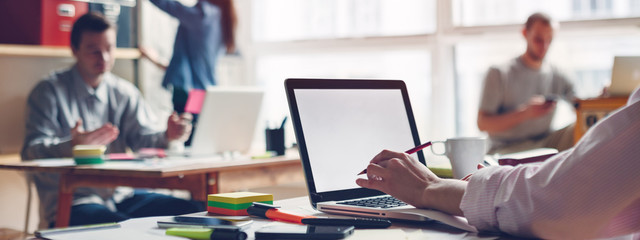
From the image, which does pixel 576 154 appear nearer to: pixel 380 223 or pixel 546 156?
pixel 380 223

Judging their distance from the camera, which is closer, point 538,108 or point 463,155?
point 463,155

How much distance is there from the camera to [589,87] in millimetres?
4051

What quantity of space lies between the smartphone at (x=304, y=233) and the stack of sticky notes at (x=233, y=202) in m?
0.22

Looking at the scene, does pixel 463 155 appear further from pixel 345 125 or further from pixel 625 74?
pixel 625 74

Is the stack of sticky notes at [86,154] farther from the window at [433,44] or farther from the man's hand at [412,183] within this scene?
the window at [433,44]

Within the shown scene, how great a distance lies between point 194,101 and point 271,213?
1789 millimetres

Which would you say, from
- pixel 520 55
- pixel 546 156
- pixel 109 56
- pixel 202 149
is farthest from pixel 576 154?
pixel 520 55

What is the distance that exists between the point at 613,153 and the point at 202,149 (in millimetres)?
1904

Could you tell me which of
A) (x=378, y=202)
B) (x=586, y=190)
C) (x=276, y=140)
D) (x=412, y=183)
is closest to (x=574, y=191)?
(x=586, y=190)

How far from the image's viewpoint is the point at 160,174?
210 centimetres

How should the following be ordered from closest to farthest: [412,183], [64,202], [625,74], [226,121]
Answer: [412,183]
[64,202]
[226,121]
[625,74]

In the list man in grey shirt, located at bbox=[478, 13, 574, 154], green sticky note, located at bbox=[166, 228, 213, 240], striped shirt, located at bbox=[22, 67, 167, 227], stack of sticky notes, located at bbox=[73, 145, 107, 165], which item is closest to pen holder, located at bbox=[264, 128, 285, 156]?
striped shirt, located at bbox=[22, 67, 167, 227]

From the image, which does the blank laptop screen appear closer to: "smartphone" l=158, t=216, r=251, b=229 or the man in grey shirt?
"smartphone" l=158, t=216, r=251, b=229

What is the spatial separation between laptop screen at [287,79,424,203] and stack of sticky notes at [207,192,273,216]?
0.10m
